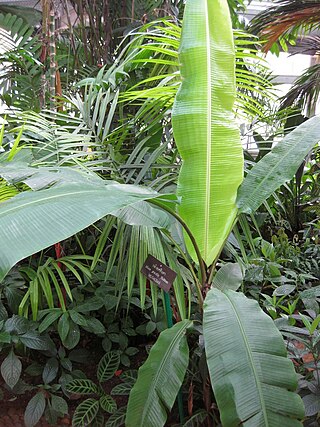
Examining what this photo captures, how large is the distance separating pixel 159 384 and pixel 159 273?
282mm

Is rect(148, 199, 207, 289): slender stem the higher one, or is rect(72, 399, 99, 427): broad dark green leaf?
rect(148, 199, 207, 289): slender stem

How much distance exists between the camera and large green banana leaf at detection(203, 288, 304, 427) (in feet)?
2.90

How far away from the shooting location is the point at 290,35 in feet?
10.7

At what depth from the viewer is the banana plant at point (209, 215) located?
2.74 feet

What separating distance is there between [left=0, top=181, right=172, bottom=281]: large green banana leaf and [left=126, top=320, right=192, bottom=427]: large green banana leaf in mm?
417

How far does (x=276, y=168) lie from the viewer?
4.08 feet

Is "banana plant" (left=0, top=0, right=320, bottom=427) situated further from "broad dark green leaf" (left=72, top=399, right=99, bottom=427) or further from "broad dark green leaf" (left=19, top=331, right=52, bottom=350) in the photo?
"broad dark green leaf" (left=19, top=331, right=52, bottom=350)

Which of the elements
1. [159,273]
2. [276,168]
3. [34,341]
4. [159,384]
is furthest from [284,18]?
[159,384]

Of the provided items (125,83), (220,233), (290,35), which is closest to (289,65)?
(290,35)

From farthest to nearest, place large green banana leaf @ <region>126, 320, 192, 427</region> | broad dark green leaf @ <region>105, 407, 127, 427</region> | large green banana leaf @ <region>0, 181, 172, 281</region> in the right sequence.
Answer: broad dark green leaf @ <region>105, 407, 127, 427</region>
large green banana leaf @ <region>126, 320, 192, 427</region>
large green banana leaf @ <region>0, 181, 172, 281</region>

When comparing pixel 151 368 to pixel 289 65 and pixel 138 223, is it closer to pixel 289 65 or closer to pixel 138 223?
pixel 138 223

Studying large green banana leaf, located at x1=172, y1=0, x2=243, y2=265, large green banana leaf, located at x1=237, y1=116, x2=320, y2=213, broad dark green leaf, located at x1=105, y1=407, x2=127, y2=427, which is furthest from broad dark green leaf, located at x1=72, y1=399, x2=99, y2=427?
large green banana leaf, located at x1=237, y1=116, x2=320, y2=213

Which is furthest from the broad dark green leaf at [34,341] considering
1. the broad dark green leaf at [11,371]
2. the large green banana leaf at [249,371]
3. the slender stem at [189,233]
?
the large green banana leaf at [249,371]

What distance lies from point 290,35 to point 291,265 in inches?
74.6
